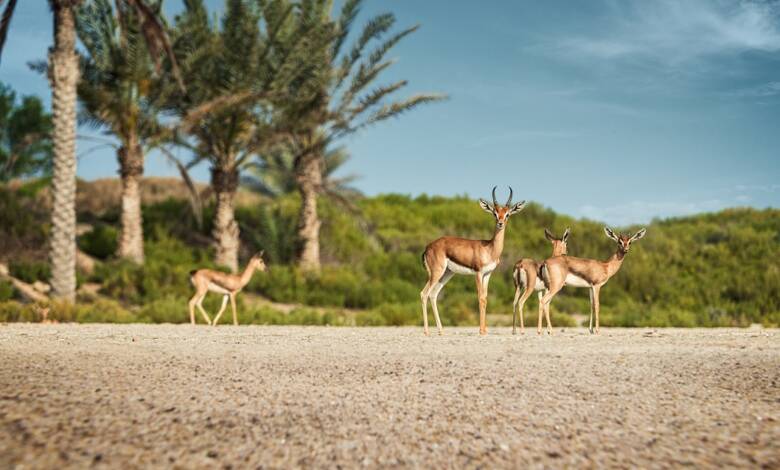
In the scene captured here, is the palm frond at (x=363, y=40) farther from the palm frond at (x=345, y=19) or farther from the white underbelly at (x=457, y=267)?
the white underbelly at (x=457, y=267)

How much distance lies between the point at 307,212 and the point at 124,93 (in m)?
6.64

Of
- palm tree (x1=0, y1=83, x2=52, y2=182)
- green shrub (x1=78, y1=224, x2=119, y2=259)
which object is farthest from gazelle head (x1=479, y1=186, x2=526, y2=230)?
palm tree (x1=0, y1=83, x2=52, y2=182)

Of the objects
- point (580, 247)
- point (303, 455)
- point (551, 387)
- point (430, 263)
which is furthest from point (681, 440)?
point (580, 247)

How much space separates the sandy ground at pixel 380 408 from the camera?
387 cm

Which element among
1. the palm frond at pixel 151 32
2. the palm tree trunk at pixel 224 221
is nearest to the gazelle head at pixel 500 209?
the palm frond at pixel 151 32

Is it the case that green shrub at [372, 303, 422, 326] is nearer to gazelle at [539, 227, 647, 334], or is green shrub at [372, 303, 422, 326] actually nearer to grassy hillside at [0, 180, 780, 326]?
grassy hillside at [0, 180, 780, 326]

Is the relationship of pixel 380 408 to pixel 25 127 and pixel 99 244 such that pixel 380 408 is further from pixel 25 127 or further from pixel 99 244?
pixel 25 127

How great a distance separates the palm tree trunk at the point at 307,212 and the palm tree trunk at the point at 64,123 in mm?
7420

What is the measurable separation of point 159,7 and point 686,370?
20.5 metres

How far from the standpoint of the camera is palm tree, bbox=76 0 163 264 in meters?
21.5

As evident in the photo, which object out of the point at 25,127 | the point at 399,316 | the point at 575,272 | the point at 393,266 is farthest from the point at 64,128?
the point at 25,127

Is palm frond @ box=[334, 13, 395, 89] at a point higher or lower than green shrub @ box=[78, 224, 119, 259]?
higher

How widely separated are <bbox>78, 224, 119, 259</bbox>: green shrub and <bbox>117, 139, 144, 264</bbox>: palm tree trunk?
286cm

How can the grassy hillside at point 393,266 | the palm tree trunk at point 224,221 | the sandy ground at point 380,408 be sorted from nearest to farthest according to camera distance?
1. the sandy ground at point 380,408
2. the grassy hillside at point 393,266
3. the palm tree trunk at point 224,221
